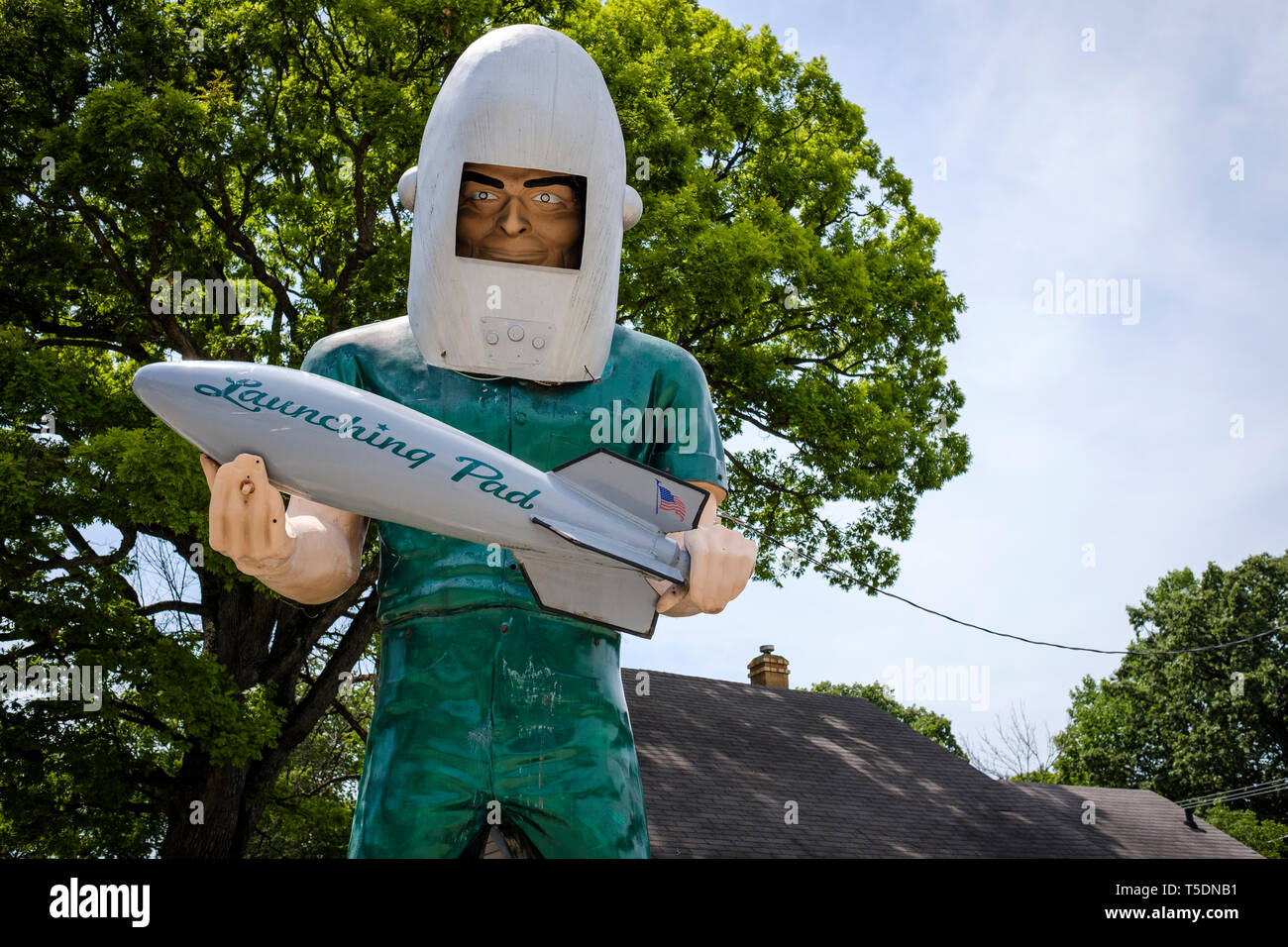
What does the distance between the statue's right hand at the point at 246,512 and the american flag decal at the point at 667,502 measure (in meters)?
1.04

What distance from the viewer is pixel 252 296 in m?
14.2

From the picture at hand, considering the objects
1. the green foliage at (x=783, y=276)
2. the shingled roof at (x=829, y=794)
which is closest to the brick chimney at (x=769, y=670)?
the shingled roof at (x=829, y=794)

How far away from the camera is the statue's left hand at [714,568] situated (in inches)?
123

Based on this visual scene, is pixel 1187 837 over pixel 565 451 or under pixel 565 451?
under

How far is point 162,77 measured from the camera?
460 inches

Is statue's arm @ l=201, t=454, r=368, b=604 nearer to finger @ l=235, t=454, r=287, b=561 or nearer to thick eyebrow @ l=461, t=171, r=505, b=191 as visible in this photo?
finger @ l=235, t=454, r=287, b=561

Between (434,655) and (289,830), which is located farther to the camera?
(289,830)

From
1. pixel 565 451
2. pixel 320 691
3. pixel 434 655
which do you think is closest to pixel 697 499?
pixel 565 451

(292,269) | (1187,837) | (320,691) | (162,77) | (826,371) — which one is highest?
(162,77)

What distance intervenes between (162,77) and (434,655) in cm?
1063

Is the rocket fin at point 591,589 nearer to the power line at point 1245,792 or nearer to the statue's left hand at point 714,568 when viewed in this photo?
the statue's left hand at point 714,568

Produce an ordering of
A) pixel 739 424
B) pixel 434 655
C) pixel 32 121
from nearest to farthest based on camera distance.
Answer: pixel 434 655
pixel 32 121
pixel 739 424

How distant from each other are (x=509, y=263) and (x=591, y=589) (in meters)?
1.04

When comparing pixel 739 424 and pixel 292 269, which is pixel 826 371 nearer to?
pixel 739 424
